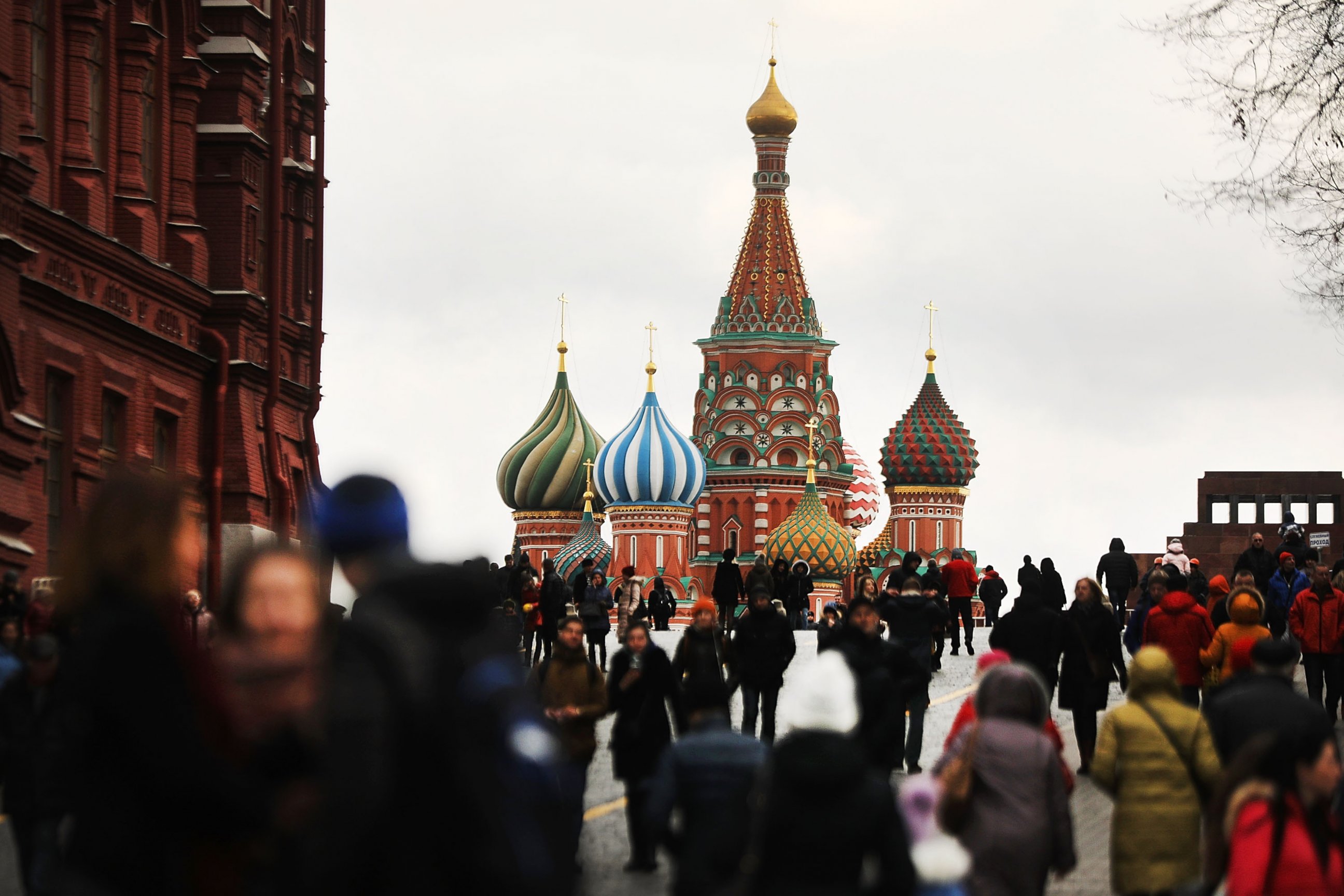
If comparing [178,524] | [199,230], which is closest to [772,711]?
[178,524]

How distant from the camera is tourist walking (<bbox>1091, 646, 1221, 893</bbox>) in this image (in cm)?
910

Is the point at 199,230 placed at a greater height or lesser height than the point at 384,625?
greater

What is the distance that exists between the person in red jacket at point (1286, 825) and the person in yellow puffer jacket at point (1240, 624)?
6.86 m

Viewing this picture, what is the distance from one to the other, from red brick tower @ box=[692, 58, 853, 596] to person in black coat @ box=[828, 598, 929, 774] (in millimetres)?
88843

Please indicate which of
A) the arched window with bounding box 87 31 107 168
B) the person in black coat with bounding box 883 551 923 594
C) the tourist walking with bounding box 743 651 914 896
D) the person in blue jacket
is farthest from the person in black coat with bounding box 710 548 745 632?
the tourist walking with bounding box 743 651 914 896

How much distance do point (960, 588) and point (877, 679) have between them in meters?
17.8

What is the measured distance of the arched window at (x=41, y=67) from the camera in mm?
26891

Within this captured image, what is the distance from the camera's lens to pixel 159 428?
99.6ft

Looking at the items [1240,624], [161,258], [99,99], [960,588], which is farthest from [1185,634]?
[161,258]

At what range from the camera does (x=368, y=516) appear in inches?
206

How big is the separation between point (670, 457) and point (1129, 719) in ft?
286

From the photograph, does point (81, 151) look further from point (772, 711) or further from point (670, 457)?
point (670, 457)

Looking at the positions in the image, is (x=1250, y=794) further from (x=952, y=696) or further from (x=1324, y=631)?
(x=952, y=696)

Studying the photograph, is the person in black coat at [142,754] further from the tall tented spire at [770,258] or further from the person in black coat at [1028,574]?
the tall tented spire at [770,258]
